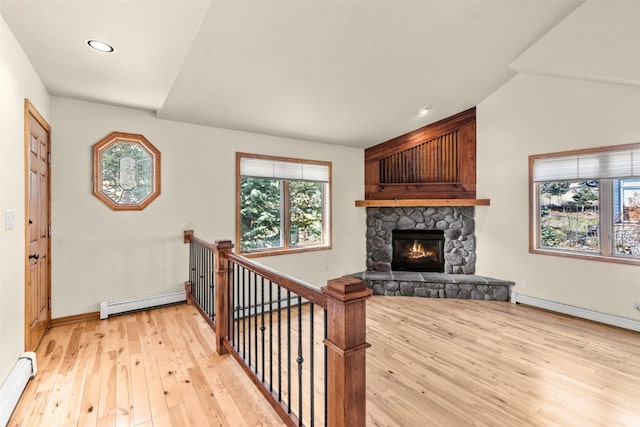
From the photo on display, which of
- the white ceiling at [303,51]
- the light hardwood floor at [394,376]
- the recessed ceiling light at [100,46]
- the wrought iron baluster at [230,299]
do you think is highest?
the white ceiling at [303,51]

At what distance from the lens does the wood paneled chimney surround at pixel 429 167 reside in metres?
4.80

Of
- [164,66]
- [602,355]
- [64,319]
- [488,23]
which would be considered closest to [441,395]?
[602,355]

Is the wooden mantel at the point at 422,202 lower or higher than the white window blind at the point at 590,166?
lower

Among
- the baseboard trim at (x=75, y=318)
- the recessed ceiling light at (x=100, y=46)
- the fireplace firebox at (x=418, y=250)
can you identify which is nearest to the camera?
the recessed ceiling light at (x=100, y=46)

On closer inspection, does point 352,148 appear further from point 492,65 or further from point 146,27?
point 146,27

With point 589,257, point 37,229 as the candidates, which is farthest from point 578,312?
point 37,229

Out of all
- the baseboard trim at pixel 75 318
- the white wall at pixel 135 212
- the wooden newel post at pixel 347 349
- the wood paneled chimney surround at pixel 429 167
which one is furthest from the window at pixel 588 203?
the baseboard trim at pixel 75 318

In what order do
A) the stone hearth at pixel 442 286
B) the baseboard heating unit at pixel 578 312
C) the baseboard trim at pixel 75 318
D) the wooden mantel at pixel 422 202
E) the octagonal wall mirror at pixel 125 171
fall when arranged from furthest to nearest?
the wooden mantel at pixel 422 202
the stone hearth at pixel 442 286
the baseboard heating unit at pixel 578 312
the octagonal wall mirror at pixel 125 171
the baseboard trim at pixel 75 318

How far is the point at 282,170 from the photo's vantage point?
4562mm

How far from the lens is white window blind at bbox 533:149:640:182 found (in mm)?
3461

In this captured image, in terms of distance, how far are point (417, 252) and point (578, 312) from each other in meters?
2.20

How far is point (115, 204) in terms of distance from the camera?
344 cm

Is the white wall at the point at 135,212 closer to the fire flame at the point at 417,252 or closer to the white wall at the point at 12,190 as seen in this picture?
the white wall at the point at 12,190

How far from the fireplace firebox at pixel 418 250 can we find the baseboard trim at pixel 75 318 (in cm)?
426
